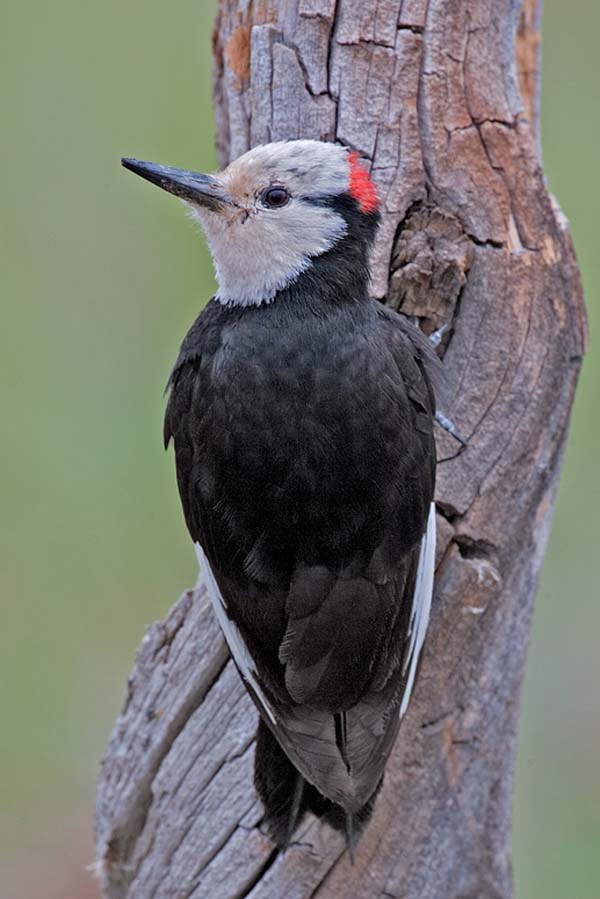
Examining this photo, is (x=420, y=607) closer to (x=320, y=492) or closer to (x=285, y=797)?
(x=320, y=492)

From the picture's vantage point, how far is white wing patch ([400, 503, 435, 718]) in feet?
9.77

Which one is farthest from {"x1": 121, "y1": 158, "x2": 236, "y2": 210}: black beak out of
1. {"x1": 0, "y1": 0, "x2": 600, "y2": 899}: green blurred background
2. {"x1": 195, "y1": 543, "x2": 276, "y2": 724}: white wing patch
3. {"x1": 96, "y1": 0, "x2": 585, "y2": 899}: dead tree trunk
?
{"x1": 0, "y1": 0, "x2": 600, "y2": 899}: green blurred background

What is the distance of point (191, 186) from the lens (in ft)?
9.66

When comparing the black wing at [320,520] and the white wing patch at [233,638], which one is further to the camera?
the white wing patch at [233,638]

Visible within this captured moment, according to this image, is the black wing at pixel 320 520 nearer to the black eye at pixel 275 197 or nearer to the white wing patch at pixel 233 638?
the white wing patch at pixel 233 638

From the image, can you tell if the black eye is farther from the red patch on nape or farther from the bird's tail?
the bird's tail

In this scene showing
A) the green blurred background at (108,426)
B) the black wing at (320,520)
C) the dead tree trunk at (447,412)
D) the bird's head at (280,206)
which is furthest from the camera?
the green blurred background at (108,426)

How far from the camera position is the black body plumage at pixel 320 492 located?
9.22ft

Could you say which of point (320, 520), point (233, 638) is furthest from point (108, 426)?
point (320, 520)

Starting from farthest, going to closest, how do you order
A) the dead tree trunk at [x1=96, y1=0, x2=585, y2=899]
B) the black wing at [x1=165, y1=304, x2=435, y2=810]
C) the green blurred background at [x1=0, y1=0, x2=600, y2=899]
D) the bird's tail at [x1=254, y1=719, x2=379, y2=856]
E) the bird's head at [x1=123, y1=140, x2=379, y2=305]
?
1. the green blurred background at [x1=0, y1=0, x2=600, y2=899]
2. the dead tree trunk at [x1=96, y1=0, x2=585, y2=899]
3. the bird's tail at [x1=254, y1=719, x2=379, y2=856]
4. the bird's head at [x1=123, y1=140, x2=379, y2=305]
5. the black wing at [x1=165, y1=304, x2=435, y2=810]

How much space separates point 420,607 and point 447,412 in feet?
1.63

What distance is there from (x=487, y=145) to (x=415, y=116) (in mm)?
188

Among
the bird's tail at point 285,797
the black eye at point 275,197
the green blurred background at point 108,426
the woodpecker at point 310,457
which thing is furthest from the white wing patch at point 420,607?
the green blurred background at point 108,426

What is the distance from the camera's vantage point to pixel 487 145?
3262 mm
